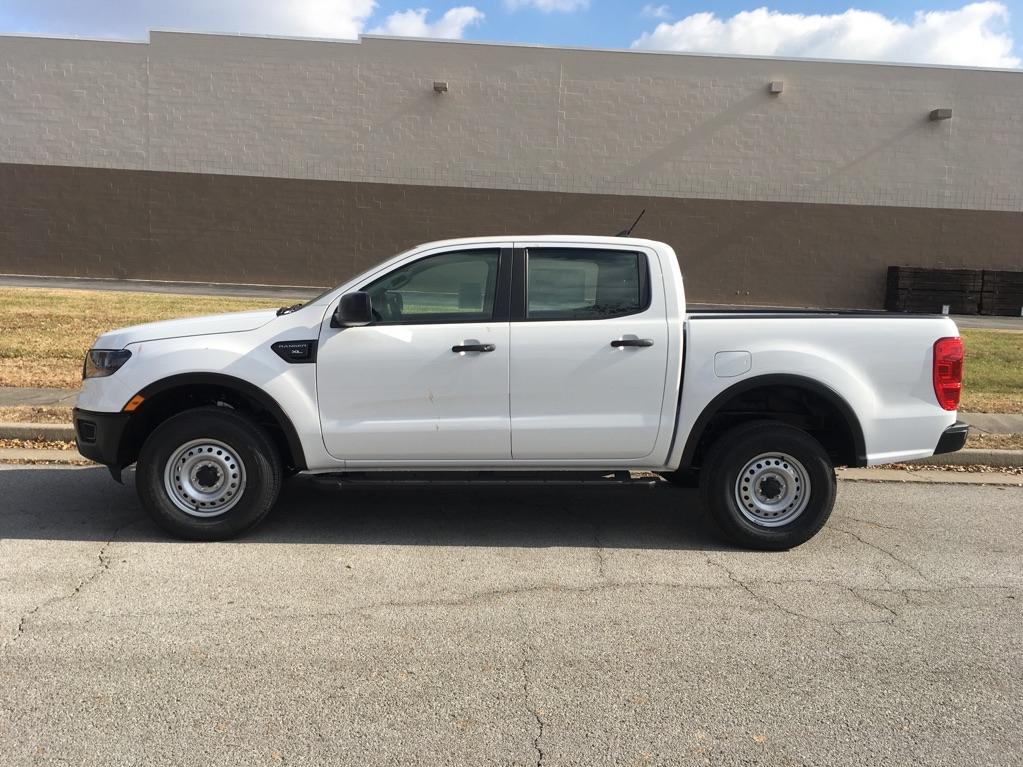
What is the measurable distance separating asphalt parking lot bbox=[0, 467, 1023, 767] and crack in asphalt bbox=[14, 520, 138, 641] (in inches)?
0.7

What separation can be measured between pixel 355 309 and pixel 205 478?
1.43 m

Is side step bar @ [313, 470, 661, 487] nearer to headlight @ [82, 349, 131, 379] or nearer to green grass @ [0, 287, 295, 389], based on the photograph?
headlight @ [82, 349, 131, 379]

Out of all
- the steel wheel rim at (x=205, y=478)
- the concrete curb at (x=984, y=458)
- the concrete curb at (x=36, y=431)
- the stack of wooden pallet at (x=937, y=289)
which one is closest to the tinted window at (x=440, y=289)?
the steel wheel rim at (x=205, y=478)

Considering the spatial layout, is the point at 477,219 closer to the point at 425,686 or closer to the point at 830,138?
the point at 830,138

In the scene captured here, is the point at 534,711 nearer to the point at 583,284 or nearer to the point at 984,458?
the point at 583,284

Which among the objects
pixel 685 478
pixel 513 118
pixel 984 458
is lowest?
pixel 984 458

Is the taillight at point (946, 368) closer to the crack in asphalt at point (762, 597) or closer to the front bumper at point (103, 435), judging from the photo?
the crack in asphalt at point (762, 597)

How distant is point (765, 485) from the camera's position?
5352 mm

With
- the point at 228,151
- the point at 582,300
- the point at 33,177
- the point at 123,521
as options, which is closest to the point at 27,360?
the point at 123,521

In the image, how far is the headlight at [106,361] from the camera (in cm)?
522

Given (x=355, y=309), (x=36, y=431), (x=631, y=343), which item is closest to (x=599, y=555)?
(x=631, y=343)

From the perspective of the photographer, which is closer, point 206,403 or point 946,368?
point 946,368

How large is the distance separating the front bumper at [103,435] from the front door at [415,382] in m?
1.25

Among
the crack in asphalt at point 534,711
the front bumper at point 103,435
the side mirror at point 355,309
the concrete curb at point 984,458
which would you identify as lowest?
the crack in asphalt at point 534,711
